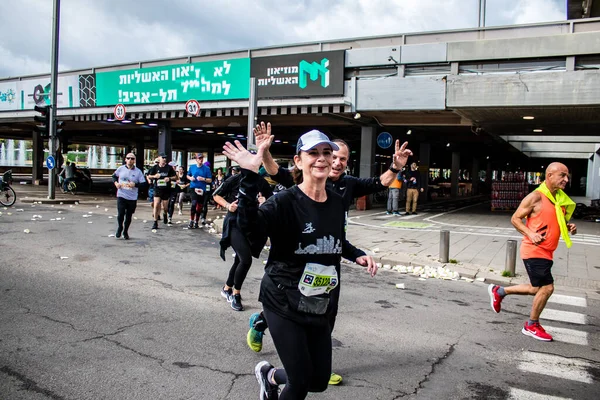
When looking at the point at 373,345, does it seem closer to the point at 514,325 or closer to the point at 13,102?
the point at 514,325

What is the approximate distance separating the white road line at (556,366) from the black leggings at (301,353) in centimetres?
240

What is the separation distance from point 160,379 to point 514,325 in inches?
161

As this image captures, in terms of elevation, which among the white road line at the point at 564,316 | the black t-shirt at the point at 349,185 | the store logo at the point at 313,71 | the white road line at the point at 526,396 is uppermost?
the store logo at the point at 313,71

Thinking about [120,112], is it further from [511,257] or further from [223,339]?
[223,339]

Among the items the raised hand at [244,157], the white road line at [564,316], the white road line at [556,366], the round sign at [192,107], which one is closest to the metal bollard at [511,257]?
the white road line at [564,316]

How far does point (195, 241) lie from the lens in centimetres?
1104

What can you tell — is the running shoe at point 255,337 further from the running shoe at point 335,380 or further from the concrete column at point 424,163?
the concrete column at point 424,163

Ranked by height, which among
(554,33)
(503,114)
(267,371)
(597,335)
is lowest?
(597,335)

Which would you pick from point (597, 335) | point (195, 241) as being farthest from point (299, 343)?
point (195, 241)

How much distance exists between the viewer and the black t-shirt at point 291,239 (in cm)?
271

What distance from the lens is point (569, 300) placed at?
6867 millimetres

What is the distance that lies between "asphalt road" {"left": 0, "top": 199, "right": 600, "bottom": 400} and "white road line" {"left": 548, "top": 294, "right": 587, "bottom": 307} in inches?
1.1

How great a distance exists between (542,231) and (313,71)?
42.9 ft

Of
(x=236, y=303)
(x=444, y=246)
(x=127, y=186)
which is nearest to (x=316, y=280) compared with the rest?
(x=236, y=303)
